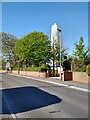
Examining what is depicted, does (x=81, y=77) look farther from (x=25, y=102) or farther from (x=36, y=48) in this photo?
(x=36, y=48)

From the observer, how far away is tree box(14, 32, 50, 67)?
60.4m

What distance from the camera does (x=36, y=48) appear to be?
61.8 m

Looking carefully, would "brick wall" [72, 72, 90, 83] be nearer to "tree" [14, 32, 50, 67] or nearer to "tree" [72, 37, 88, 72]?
"tree" [72, 37, 88, 72]

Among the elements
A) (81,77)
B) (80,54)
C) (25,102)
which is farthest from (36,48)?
(25,102)

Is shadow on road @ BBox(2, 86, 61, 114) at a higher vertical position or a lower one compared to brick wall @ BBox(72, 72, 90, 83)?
lower

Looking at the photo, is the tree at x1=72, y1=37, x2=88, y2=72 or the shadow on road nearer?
the shadow on road

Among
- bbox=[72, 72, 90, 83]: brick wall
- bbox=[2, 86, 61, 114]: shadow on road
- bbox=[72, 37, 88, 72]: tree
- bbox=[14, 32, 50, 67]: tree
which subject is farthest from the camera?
bbox=[14, 32, 50, 67]: tree

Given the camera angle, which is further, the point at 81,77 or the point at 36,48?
the point at 36,48

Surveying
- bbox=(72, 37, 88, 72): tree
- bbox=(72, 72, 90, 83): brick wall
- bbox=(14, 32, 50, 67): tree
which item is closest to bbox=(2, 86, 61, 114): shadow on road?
bbox=(72, 72, 90, 83): brick wall

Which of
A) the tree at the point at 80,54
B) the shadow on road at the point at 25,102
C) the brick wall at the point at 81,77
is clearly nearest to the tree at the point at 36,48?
the tree at the point at 80,54

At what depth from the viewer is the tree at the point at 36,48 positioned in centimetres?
6038

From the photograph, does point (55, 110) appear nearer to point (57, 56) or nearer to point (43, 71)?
point (43, 71)

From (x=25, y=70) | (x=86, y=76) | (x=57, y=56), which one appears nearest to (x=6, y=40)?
(x=25, y=70)

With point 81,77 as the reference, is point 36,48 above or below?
above
